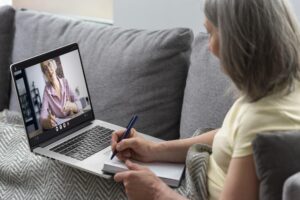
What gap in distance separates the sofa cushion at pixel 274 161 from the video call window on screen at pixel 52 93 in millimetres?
797

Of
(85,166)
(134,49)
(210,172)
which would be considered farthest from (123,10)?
(210,172)

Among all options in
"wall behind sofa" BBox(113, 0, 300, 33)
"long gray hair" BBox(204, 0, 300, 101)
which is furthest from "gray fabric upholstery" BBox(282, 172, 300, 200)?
"wall behind sofa" BBox(113, 0, 300, 33)

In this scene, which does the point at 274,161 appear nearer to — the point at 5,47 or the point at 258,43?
the point at 258,43

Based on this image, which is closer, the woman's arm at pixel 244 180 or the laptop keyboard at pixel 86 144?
the woman's arm at pixel 244 180

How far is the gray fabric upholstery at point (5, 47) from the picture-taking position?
2.32m

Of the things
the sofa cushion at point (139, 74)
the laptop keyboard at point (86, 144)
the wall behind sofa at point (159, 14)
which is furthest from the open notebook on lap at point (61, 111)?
the wall behind sofa at point (159, 14)

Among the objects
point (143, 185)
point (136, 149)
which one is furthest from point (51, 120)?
point (143, 185)

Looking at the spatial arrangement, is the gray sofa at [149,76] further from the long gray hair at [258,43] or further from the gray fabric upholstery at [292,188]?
the gray fabric upholstery at [292,188]

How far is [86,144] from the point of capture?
1779 mm

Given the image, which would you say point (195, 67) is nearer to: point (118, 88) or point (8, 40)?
point (118, 88)

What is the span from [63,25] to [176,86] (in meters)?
0.58

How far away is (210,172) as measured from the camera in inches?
58.1

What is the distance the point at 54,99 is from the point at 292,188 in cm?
93

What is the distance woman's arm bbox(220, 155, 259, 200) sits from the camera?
1.25 metres
